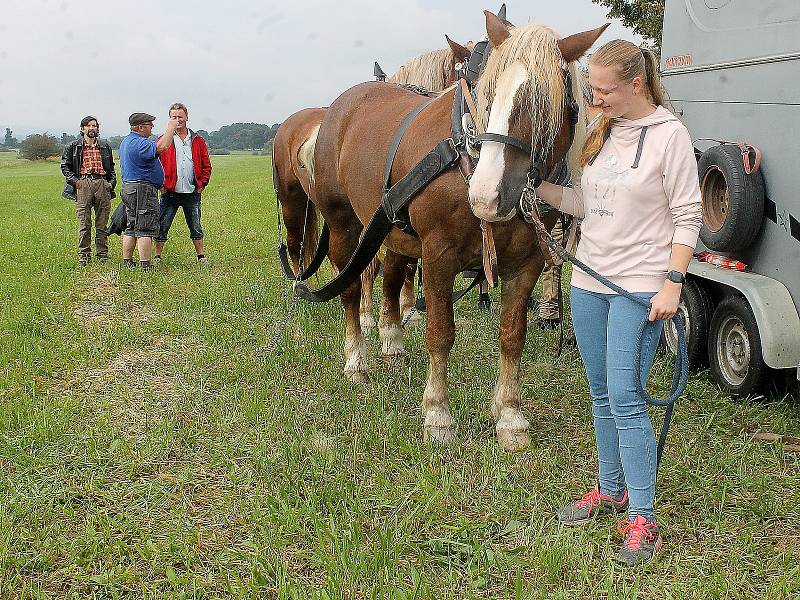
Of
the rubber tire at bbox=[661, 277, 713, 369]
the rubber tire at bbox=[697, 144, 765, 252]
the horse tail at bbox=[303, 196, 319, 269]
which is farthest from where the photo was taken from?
the horse tail at bbox=[303, 196, 319, 269]

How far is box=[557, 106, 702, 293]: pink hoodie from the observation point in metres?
2.52

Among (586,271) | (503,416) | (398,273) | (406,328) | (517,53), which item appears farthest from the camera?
(406,328)

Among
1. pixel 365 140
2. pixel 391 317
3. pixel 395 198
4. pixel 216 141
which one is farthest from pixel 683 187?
pixel 216 141

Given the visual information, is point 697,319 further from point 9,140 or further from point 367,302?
point 9,140

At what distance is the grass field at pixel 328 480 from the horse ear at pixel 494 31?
1979 millimetres

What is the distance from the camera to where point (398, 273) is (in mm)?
5422

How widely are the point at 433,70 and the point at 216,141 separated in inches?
967

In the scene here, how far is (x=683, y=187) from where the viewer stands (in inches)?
98.8

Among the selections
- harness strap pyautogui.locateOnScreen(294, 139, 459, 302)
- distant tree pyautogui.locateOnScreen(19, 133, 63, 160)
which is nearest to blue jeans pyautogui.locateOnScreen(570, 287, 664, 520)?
harness strap pyautogui.locateOnScreen(294, 139, 459, 302)

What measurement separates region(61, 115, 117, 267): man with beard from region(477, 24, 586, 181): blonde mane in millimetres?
8310

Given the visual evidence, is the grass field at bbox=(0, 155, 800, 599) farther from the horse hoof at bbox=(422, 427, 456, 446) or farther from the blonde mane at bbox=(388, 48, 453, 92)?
the blonde mane at bbox=(388, 48, 453, 92)

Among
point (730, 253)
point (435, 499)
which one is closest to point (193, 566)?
point (435, 499)

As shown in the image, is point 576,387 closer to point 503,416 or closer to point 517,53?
point 503,416

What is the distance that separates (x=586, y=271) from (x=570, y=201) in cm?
38
